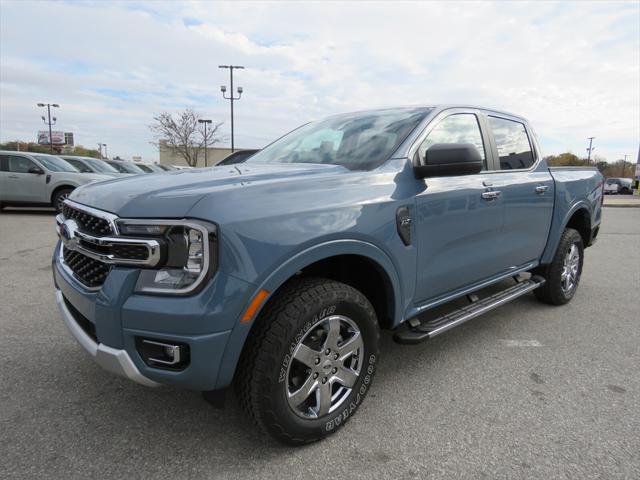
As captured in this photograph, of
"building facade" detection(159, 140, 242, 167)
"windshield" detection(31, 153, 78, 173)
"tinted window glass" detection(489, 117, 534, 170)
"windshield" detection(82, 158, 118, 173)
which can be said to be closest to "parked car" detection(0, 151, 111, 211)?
"windshield" detection(31, 153, 78, 173)

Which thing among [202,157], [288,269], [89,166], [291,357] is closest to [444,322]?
[291,357]

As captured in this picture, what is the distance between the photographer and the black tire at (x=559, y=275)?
4.14 metres

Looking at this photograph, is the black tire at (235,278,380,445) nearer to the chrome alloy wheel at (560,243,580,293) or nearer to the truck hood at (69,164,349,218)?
the truck hood at (69,164,349,218)

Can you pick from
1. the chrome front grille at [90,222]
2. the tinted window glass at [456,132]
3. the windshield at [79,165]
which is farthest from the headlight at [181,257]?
the windshield at [79,165]

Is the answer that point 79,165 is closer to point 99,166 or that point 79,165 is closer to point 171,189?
point 99,166

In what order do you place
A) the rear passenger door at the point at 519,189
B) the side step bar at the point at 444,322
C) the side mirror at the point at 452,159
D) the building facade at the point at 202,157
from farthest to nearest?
the building facade at the point at 202,157 < the rear passenger door at the point at 519,189 < the side step bar at the point at 444,322 < the side mirror at the point at 452,159

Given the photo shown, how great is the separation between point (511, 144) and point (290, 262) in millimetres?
2666

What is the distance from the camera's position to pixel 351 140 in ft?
9.90

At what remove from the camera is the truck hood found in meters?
1.80

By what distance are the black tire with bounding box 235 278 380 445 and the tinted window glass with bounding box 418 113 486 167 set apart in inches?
45.4

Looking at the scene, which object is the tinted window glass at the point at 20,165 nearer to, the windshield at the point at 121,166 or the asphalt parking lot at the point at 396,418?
the windshield at the point at 121,166

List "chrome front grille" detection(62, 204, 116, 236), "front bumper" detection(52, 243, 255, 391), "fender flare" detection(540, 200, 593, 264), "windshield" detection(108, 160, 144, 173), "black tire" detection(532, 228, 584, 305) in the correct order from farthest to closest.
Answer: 1. "windshield" detection(108, 160, 144, 173)
2. "black tire" detection(532, 228, 584, 305)
3. "fender flare" detection(540, 200, 593, 264)
4. "chrome front grille" detection(62, 204, 116, 236)
5. "front bumper" detection(52, 243, 255, 391)

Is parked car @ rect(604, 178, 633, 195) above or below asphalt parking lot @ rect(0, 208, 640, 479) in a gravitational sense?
above

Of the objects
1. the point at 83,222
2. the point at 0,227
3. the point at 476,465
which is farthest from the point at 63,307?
the point at 0,227
